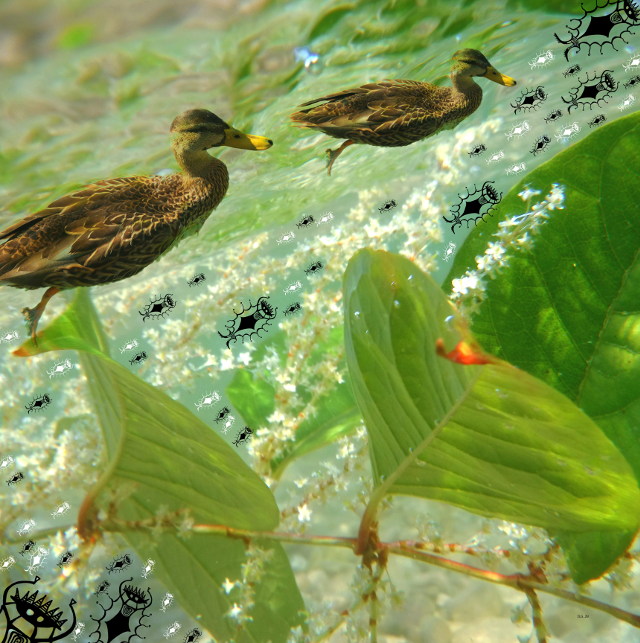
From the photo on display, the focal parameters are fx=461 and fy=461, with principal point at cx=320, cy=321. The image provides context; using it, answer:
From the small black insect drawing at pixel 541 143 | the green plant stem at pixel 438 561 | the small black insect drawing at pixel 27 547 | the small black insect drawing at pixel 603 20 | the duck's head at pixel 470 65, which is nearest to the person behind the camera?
the green plant stem at pixel 438 561

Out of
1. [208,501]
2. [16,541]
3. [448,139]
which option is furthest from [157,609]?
[448,139]

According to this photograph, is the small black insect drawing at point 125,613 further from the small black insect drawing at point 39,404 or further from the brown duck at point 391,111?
the brown duck at point 391,111

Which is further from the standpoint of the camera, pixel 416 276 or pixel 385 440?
pixel 385 440

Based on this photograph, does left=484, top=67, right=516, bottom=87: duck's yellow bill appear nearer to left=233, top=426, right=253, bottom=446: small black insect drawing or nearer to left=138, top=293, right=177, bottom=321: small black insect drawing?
left=138, top=293, right=177, bottom=321: small black insect drawing

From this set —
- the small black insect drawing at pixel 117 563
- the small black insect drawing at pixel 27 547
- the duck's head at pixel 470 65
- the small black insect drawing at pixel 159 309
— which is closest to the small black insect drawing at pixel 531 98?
the duck's head at pixel 470 65

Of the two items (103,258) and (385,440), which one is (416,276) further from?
(103,258)

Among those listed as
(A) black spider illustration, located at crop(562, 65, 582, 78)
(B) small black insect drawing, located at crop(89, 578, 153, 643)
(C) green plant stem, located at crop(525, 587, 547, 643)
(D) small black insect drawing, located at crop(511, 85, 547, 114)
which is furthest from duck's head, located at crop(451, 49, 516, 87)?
(B) small black insect drawing, located at crop(89, 578, 153, 643)
